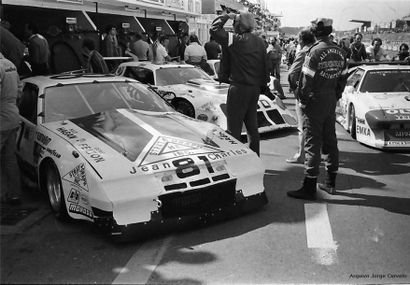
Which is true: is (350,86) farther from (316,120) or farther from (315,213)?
(315,213)

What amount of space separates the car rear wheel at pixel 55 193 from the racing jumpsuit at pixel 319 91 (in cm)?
238

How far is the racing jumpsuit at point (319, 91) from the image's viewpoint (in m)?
4.45

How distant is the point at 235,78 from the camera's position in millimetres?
5297

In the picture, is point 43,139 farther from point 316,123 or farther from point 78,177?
point 316,123

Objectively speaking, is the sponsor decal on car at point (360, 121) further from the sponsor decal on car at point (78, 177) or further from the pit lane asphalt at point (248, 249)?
the sponsor decal on car at point (78, 177)

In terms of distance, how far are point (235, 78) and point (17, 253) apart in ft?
9.89

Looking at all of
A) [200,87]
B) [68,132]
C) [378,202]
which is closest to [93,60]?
[200,87]

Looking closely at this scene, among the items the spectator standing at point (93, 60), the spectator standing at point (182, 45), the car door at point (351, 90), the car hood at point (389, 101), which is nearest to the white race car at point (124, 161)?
the spectator standing at point (93, 60)

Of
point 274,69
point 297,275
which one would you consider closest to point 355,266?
point 297,275

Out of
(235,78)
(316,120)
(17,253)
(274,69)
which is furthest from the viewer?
(274,69)

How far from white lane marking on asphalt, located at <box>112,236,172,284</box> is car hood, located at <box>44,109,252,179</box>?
1.92 feet

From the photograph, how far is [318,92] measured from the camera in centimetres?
450

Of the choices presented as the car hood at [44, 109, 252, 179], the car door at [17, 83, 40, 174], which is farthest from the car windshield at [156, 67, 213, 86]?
the car hood at [44, 109, 252, 179]

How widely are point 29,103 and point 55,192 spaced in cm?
134
